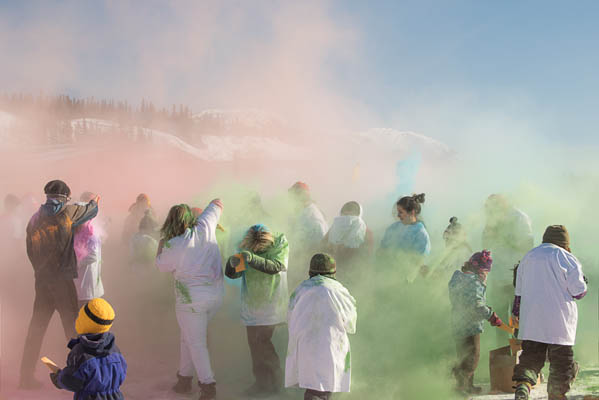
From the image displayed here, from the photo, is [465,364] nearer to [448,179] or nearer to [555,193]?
[555,193]

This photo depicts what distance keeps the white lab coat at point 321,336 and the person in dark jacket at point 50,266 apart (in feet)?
6.69

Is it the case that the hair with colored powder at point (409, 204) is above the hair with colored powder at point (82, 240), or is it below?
above

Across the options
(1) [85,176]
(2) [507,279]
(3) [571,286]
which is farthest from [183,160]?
(3) [571,286]

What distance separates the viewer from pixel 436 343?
499 centimetres

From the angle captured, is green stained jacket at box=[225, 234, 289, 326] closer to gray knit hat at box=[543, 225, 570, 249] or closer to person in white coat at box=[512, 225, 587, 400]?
person in white coat at box=[512, 225, 587, 400]

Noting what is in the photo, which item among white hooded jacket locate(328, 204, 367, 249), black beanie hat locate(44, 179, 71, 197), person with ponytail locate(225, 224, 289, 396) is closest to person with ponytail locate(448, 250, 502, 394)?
white hooded jacket locate(328, 204, 367, 249)

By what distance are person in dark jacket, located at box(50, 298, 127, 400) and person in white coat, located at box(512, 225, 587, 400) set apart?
9.88ft

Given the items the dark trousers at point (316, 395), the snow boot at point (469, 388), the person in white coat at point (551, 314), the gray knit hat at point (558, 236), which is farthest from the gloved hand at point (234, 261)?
the gray knit hat at point (558, 236)

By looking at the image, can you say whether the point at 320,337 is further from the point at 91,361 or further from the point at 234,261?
the point at 91,361

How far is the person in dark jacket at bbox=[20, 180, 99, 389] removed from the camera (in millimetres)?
4297

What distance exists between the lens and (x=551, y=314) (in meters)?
3.97

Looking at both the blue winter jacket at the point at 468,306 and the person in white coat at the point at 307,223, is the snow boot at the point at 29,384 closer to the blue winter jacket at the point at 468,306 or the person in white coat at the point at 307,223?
the person in white coat at the point at 307,223

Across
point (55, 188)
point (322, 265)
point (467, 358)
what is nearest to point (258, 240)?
point (322, 265)

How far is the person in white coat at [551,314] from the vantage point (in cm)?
396
